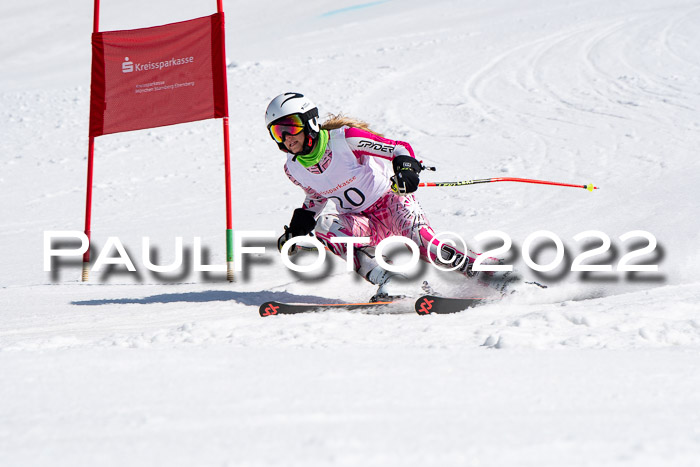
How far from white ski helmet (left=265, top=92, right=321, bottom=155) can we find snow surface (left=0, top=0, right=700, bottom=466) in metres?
1.19

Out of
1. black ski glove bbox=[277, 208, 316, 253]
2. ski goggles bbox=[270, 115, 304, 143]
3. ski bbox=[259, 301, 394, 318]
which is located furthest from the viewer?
black ski glove bbox=[277, 208, 316, 253]

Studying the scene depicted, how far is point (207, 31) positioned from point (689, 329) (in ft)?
15.8

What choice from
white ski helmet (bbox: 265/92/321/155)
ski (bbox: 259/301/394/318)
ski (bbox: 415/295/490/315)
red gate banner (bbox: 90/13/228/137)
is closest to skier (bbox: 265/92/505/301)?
white ski helmet (bbox: 265/92/321/155)

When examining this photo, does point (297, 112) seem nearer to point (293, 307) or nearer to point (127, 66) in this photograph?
point (293, 307)

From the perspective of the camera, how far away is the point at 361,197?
5.01m

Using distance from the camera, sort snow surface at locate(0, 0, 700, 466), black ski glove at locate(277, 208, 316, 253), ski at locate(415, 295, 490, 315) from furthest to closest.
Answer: black ski glove at locate(277, 208, 316, 253), ski at locate(415, 295, 490, 315), snow surface at locate(0, 0, 700, 466)

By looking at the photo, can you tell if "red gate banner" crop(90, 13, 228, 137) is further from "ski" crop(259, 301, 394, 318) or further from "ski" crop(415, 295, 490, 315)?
"ski" crop(415, 295, 490, 315)

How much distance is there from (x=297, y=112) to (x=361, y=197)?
0.79 m

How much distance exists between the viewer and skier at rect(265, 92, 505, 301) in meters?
4.63

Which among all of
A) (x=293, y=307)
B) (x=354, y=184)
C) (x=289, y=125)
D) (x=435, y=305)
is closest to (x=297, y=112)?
(x=289, y=125)

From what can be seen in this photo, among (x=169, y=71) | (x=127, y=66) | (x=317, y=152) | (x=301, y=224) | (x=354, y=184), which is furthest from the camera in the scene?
(x=127, y=66)

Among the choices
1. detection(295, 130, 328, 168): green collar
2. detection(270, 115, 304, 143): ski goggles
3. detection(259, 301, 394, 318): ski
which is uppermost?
detection(270, 115, 304, 143): ski goggles

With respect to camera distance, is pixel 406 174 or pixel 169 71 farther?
pixel 169 71

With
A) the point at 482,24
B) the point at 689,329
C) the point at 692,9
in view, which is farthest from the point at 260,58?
the point at 689,329
